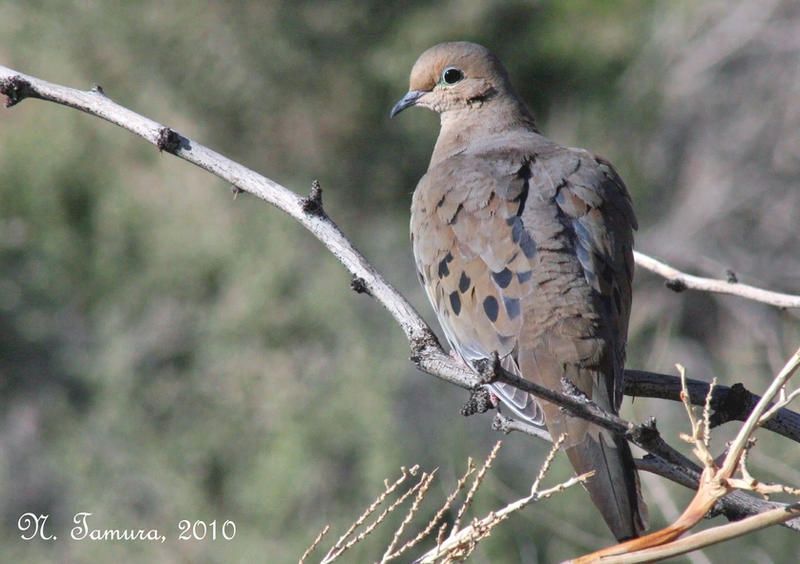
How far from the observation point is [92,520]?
6.59 m

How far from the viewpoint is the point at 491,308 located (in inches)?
119

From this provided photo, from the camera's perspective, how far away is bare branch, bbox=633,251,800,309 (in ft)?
8.55

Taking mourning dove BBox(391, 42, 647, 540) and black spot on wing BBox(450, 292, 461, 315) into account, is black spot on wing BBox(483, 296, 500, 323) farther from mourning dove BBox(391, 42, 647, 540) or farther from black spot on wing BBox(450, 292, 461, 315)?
black spot on wing BBox(450, 292, 461, 315)

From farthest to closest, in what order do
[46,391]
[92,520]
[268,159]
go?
1. [268,159]
2. [46,391]
3. [92,520]

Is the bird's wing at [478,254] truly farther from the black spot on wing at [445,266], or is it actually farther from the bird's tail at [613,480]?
the bird's tail at [613,480]

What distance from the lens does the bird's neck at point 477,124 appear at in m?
4.18

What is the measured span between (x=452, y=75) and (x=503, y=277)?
5.23ft

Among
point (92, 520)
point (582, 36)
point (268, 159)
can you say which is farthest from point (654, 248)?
point (92, 520)

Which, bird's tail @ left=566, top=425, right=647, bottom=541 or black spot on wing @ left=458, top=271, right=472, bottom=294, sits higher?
black spot on wing @ left=458, top=271, right=472, bottom=294

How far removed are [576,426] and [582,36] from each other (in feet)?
26.9

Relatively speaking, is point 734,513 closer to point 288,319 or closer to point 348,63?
point 288,319

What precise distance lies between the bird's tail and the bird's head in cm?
220

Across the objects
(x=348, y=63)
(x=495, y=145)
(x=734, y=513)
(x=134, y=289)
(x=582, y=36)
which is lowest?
(x=734, y=513)

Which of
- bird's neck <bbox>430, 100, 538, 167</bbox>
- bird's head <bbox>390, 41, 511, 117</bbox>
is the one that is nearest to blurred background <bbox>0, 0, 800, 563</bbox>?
bird's neck <bbox>430, 100, 538, 167</bbox>
